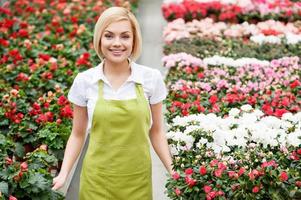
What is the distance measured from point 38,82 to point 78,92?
3046 mm

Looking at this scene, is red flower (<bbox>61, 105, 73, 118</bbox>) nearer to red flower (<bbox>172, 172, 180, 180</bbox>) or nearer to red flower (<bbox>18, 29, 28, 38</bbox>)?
red flower (<bbox>172, 172, 180, 180</bbox>)

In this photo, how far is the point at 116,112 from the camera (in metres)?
2.77

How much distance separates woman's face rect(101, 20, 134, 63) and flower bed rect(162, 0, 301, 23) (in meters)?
6.21

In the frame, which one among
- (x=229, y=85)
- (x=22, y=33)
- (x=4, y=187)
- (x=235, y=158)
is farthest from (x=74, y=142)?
(x=22, y=33)

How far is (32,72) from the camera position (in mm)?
6039

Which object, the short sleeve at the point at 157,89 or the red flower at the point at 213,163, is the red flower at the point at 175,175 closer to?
the red flower at the point at 213,163

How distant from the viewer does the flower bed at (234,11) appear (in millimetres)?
8914

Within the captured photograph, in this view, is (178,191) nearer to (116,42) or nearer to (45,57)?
(116,42)

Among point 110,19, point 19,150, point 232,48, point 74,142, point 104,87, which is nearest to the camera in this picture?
point 110,19

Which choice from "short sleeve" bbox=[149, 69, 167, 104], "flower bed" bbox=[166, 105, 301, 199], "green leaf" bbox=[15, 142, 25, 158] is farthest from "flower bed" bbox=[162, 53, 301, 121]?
"short sleeve" bbox=[149, 69, 167, 104]

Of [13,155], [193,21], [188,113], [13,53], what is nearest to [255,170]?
[188,113]

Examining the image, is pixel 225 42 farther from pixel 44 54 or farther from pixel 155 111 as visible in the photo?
pixel 155 111

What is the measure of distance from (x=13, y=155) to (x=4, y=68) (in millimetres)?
1843

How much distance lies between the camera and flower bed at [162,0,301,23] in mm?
8914
